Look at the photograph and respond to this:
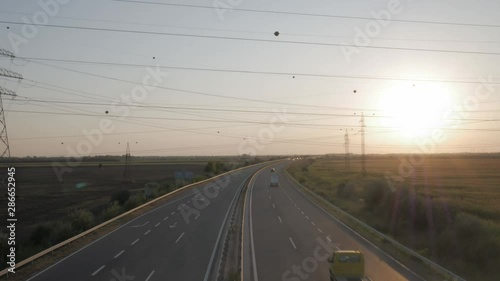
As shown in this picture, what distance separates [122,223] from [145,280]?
62.5 ft

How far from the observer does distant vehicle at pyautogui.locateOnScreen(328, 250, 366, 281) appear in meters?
17.0

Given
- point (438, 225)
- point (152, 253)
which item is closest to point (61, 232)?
point (152, 253)

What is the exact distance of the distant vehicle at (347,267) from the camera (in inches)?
670

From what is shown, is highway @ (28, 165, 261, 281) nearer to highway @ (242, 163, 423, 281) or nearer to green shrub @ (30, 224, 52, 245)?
highway @ (242, 163, 423, 281)

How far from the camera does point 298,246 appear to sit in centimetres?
2578

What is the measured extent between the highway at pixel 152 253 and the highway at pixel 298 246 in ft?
7.66

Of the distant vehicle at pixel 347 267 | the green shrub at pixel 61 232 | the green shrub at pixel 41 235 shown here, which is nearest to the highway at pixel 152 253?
the green shrub at pixel 61 232

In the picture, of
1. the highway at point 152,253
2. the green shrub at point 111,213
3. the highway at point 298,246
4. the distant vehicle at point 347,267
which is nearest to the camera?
the distant vehicle at point 347,267

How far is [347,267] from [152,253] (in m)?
11.5

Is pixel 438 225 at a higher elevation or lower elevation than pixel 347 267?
lower

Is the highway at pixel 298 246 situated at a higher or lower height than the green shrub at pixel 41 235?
higher

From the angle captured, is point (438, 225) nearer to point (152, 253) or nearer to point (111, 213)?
point (152, 253)

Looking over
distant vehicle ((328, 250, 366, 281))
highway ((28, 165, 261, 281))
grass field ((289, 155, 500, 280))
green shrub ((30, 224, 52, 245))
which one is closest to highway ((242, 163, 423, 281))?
distant vehicle ((328, 250, 366, 281))

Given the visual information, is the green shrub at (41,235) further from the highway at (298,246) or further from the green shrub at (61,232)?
the highway at (298,246)
